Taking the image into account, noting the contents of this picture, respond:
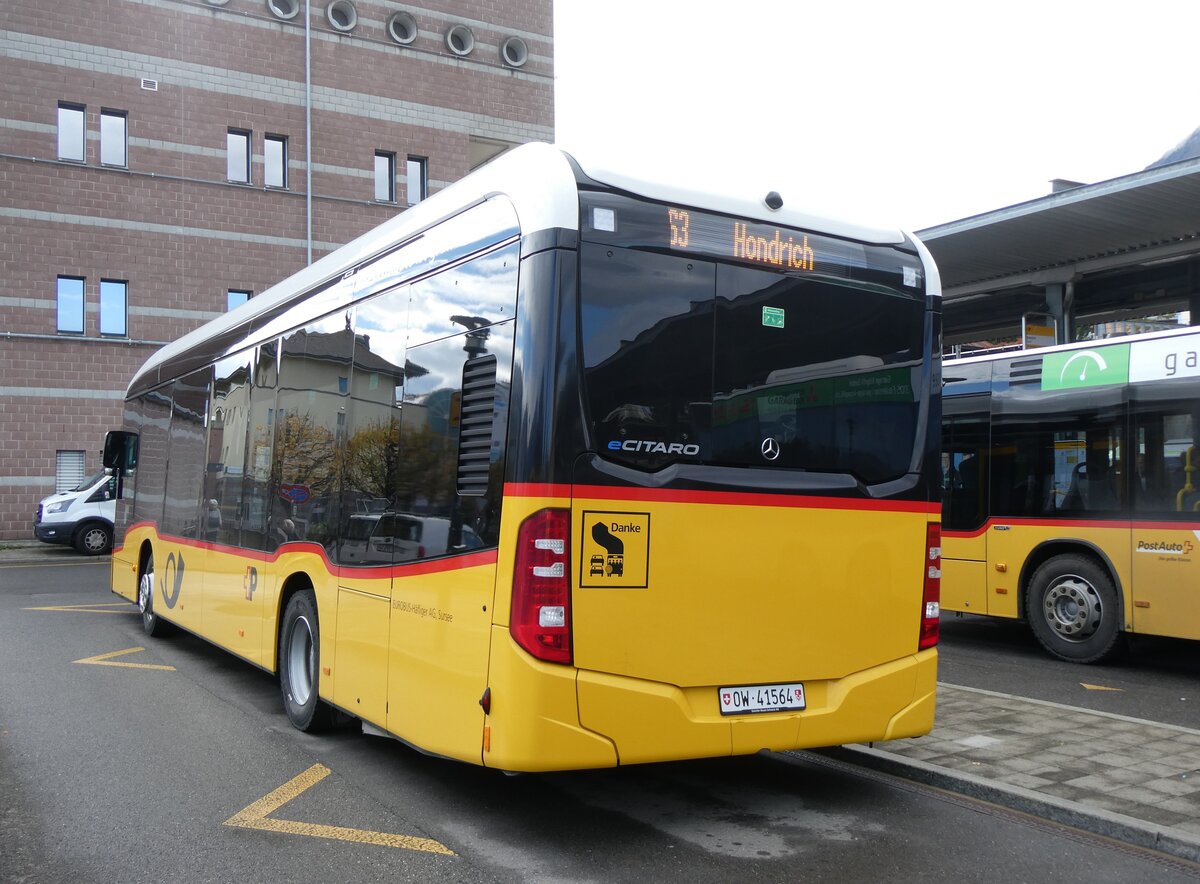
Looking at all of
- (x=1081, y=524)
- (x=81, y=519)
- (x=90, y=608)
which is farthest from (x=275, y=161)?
(x=1081, y=524)

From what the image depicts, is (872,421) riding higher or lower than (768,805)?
higher

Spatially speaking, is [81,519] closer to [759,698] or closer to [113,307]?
[113,307]

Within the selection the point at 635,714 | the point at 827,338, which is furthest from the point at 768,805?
the point at 827,338

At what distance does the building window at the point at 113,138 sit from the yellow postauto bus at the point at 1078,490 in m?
25.3

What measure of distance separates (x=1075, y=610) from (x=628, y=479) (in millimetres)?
7384

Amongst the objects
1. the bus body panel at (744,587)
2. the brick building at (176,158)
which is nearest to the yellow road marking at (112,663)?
the bus body panel at (744,587)

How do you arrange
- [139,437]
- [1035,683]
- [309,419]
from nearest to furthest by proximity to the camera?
[309,419]
[1035,683]
[139,437]

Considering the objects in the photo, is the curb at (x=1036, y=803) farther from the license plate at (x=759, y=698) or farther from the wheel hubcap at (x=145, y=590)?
the wheel hubcap at (x=145, y=590)

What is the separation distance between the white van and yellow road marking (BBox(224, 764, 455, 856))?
20.3m

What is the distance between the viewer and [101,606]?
50.5 feet

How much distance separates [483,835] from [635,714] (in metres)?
0.99

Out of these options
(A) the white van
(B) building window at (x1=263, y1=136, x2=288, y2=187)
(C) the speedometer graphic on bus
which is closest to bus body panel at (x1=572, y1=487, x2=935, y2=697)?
(C) the speedometer graphic on bus

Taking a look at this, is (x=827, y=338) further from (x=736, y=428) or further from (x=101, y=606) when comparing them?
(x=101, y=606)

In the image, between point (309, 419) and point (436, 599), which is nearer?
point (436, 599)
